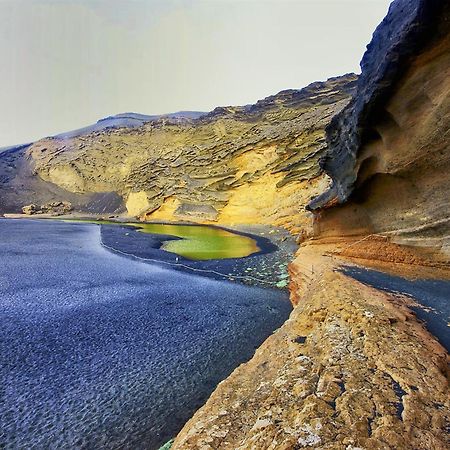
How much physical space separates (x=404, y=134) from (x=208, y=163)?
83.2 ft

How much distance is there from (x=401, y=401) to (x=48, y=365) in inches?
162

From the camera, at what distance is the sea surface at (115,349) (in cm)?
303

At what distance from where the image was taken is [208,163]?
30.5m

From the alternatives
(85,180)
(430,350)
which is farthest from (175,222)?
(430,350)

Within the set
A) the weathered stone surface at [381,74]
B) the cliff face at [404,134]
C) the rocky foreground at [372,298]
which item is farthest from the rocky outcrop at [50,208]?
the cliff face at [404,134]

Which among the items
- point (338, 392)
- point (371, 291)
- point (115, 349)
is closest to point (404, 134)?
point (371, 291)

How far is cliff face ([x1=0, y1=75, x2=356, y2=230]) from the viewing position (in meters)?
25.2

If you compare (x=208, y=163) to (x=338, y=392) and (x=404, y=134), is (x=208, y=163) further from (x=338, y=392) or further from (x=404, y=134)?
(x=338, y=392)

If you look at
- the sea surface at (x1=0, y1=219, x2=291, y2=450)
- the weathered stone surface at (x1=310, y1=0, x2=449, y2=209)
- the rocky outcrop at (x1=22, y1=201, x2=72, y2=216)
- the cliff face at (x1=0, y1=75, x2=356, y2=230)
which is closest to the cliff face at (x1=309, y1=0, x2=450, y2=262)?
the weathered stone surface at (x1=310, y1=0, x2=449, y2=209)

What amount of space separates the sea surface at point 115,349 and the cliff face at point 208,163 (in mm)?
14650

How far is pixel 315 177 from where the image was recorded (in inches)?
912

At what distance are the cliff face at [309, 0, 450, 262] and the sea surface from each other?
338 centimetres

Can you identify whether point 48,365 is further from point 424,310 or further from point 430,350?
point 424,310

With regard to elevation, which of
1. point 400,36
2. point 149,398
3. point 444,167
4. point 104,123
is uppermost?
point 104,123
